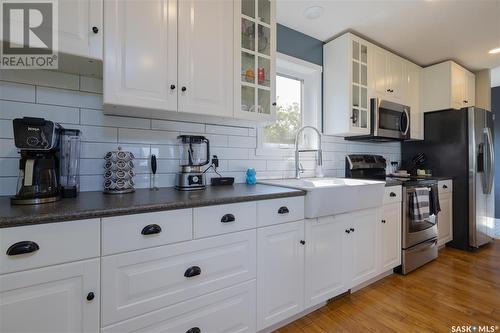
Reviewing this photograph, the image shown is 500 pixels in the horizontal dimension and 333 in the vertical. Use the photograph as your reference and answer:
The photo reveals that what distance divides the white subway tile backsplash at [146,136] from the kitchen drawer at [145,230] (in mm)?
736

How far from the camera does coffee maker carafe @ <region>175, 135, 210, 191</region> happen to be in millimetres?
1610

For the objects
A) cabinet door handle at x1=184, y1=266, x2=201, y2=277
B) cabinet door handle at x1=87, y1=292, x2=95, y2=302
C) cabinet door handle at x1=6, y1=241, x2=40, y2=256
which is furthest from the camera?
cabinet door handle at x1=184, y1=266, x2=201, y2=277

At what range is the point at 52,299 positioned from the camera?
90 cm

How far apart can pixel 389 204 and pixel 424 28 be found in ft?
5.73

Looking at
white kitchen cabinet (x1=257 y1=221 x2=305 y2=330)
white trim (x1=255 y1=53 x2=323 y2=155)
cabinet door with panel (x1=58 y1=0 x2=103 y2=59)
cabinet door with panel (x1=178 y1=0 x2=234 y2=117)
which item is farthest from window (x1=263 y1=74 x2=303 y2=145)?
cabinet door with panel (x1=58 y1=0 x2=103 y2=59)

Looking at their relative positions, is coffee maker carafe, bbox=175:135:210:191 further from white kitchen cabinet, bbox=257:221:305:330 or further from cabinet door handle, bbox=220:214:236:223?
white kitchen cabinet, bbox=257:221:305:330

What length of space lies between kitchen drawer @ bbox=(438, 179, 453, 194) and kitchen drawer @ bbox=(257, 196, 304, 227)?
7.57 ft

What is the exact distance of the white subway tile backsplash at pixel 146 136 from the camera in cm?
157

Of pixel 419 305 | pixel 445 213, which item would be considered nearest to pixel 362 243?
pixel 419 305

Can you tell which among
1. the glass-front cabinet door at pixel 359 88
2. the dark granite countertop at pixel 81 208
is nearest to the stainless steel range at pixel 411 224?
the glass-front cabinet door at pixel 359 88

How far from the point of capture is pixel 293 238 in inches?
61.7

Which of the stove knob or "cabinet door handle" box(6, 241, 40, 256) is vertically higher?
the stove knob

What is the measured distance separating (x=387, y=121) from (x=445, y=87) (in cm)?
110

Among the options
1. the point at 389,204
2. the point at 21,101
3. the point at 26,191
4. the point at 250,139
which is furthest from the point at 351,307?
the point at 21,101
